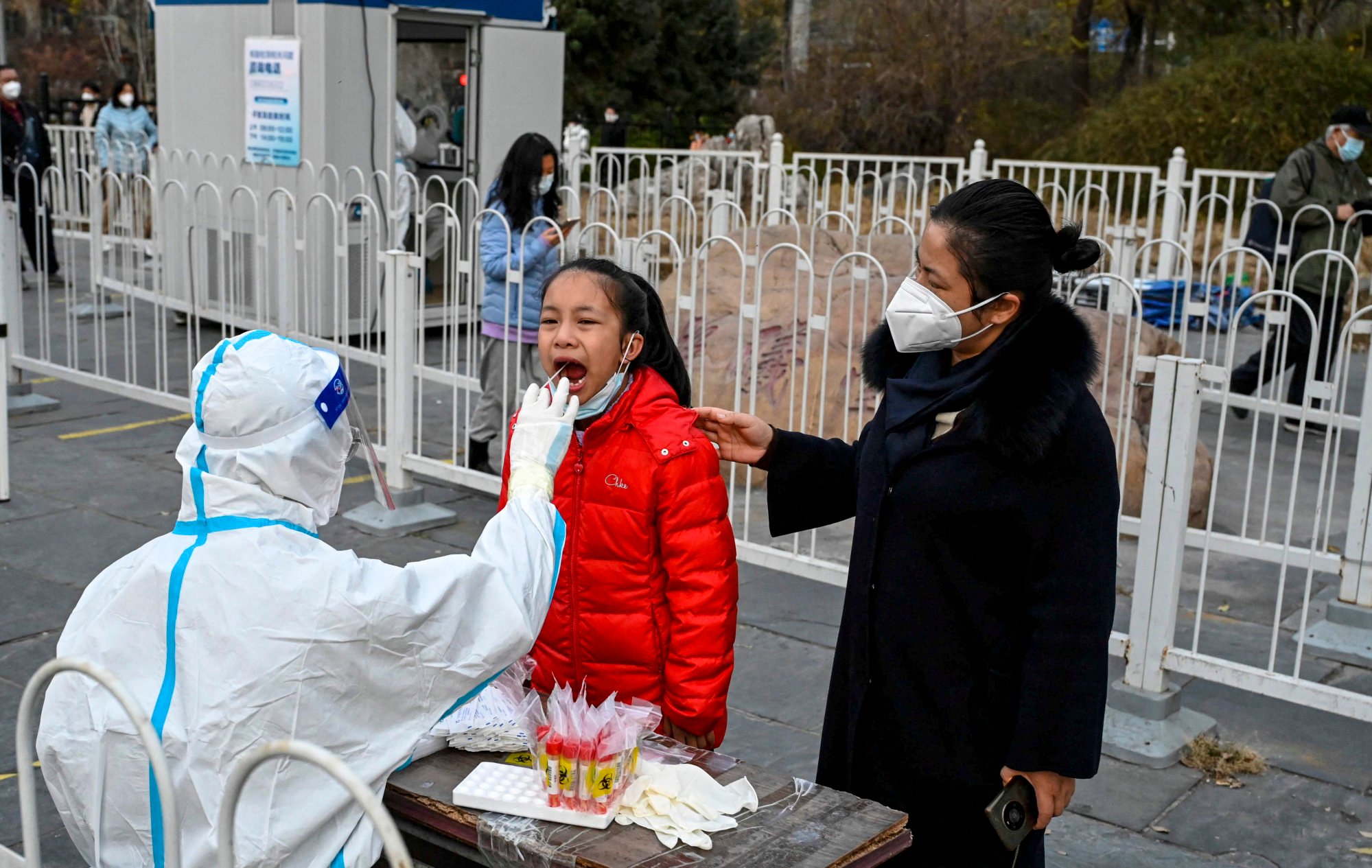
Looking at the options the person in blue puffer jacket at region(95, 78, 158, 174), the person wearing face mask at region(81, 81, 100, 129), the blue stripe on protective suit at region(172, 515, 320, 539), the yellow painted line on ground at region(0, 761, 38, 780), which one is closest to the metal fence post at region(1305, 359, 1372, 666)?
the blue stripe on protective suit at region(172, 515, 320, 539)

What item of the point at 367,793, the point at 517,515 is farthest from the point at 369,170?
the point at 367,793

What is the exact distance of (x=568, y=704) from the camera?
2.29m

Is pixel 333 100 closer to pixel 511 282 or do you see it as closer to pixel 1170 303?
pixel 511 282

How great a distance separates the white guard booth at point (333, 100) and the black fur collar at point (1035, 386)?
7795 millimetres

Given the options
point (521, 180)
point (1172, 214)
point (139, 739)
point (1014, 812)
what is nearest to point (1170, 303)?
point (1172, 214)

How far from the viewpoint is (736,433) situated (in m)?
3.07

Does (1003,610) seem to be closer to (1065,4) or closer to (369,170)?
(369,170)

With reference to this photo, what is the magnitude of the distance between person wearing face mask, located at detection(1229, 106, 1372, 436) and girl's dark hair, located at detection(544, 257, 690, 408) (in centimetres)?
684

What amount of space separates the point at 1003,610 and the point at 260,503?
1.34m

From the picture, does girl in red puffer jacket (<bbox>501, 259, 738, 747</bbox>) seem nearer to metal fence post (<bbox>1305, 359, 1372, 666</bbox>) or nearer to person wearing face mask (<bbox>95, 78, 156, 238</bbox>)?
metal fence post (<bbox>1305, 359, 1372, 666</bbox>)

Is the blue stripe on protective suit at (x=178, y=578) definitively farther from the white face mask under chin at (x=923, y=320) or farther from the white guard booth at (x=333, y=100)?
the white guard booth at (x=333, y=100)

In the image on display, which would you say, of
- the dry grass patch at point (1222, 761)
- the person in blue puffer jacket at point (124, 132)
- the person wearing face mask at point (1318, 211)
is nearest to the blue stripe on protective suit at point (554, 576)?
the dry grass patch at point (1222, 761)

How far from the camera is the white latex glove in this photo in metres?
2.50

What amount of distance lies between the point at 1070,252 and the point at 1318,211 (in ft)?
24.9
